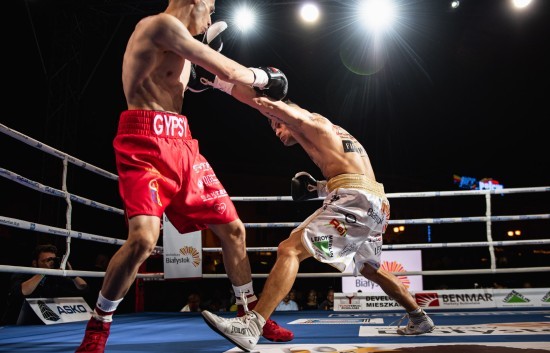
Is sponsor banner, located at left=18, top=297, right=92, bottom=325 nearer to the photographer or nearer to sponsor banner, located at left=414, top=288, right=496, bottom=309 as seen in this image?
the photographer

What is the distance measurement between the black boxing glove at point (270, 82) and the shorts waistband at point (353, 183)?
1.67 ft

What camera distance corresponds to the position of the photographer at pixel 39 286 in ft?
11.7

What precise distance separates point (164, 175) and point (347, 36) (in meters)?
7.19

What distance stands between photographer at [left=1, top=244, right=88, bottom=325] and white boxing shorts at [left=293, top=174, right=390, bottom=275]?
7.38 feet

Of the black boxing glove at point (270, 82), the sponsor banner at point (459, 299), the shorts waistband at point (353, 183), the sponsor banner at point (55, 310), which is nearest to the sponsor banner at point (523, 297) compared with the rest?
the sponsor banner at point (459, 299)

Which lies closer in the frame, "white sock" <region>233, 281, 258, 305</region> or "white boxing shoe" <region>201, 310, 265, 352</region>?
"white boxing shoe" <region>201, 310, 265, 352</region>

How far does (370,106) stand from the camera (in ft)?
39.8

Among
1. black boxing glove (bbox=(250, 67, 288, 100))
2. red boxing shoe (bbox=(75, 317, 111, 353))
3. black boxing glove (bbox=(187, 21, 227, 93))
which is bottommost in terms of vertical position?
red boxing shoe (bbox=(75, 317, 111, 353))

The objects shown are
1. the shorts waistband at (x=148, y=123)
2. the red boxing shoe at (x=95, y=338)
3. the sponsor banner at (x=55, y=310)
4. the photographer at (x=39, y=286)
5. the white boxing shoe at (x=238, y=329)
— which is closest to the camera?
the red boxing shoe at (x=95, y=338)

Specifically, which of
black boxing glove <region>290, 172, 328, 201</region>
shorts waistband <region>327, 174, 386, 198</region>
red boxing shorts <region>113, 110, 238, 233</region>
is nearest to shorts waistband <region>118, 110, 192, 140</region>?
red boxing shorts <region>113, 110, 238, 233</region>

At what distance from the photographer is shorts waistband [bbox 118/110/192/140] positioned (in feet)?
6.12

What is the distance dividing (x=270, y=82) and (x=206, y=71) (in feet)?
1.34

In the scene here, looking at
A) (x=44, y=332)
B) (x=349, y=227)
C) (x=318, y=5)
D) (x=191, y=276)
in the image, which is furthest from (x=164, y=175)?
(x=318, y=5)

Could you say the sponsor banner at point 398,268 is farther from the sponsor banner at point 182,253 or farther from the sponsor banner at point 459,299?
the sponsor banner at point 182,253
